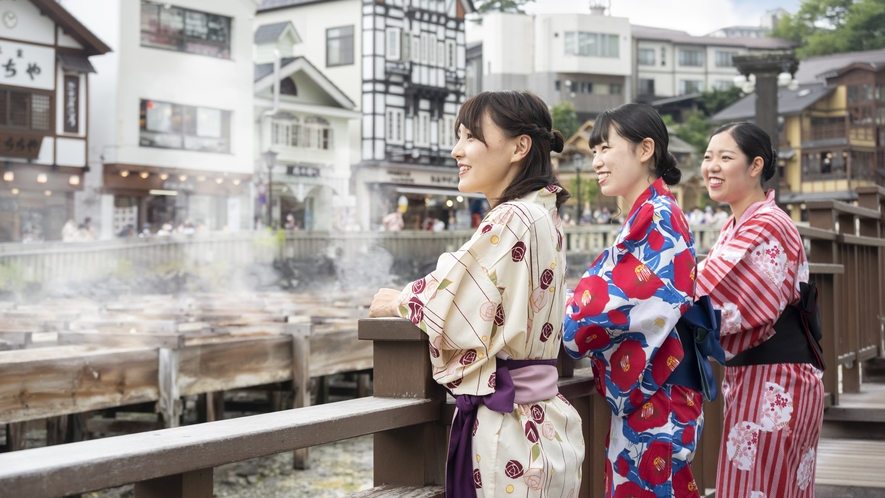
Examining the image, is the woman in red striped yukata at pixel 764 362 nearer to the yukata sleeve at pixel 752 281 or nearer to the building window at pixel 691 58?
the yukata sleeve at pixel 752 281

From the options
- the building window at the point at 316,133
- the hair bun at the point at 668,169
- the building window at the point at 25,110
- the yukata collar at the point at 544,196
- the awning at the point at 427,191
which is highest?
the building window at the point at 316,133

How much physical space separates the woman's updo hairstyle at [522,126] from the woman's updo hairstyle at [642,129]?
16.6 inches

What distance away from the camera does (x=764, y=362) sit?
8.77ft

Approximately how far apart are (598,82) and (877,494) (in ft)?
153

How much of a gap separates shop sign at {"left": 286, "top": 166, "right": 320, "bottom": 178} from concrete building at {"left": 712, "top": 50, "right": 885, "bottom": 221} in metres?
17.9

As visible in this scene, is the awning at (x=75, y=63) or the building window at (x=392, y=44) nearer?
the awning at (x=75, y=63)

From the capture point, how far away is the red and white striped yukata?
2590 mm

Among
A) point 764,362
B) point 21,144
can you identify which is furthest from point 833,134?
point 764,362

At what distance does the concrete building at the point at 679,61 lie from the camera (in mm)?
49719

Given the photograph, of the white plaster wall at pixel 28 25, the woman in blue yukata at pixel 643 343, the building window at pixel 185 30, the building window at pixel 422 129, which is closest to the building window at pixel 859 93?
the building window at pixel 422 129

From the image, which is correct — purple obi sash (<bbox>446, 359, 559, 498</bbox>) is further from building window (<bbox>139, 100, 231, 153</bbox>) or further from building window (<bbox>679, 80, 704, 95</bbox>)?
building window (<bbox>679, 80, 704, 95</bbox>)

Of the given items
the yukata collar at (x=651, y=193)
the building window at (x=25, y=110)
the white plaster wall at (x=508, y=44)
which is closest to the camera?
the yukata collar at (x=651, y=193)

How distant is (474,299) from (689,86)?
51113 millimetres

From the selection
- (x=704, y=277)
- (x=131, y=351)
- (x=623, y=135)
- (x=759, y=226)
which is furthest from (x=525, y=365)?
(x=131, y=351)
